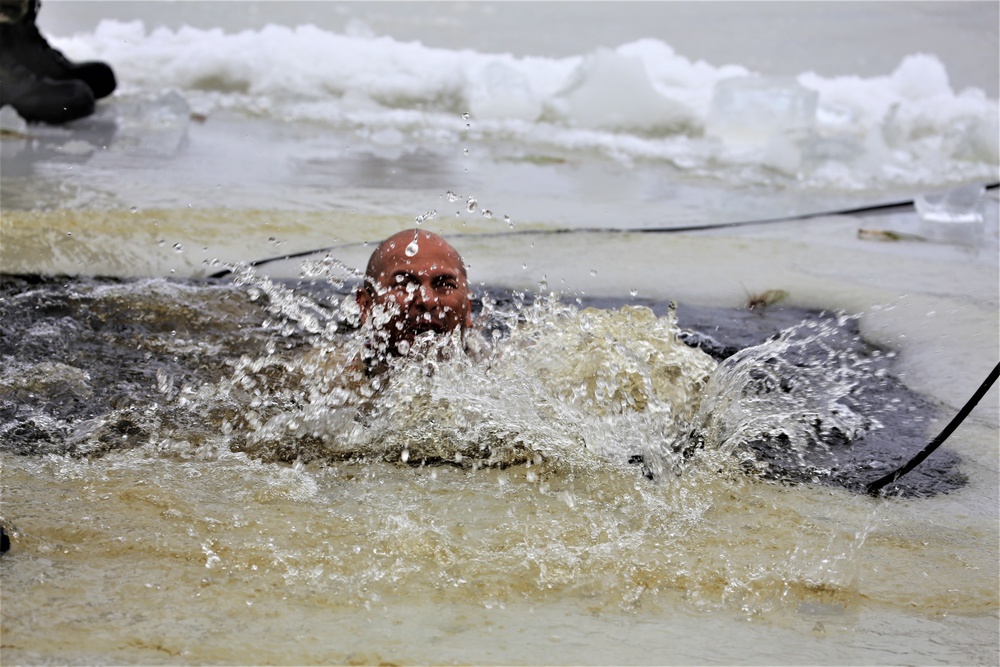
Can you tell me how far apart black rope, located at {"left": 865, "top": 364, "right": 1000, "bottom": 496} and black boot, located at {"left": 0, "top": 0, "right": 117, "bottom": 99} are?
22.9ft

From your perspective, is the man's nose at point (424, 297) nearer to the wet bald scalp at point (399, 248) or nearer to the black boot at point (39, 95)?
the wet bald scalp at point (399, 248)

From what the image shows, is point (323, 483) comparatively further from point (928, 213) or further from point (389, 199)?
point (928, 213)

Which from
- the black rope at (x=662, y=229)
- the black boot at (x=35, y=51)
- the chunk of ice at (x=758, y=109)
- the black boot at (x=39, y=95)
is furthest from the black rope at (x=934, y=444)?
the black boot at (x=35, y=51)

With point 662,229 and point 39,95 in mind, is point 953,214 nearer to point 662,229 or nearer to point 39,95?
point 662,229

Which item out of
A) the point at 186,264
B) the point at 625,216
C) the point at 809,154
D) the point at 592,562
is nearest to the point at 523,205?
the point at 625,216

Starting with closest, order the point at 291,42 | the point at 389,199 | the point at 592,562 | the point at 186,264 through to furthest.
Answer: the point at 592,562
the point at 186,264
the point at 389,199
the point at 291,42

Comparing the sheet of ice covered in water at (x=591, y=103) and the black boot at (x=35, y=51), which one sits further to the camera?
the sheet of ice covered in water at (x=591, y=103)

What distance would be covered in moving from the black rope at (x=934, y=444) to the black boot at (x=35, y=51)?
699cm

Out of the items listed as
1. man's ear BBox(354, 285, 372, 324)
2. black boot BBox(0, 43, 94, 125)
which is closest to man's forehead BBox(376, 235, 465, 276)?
man's ear BBox(354, 285, 372, 324)

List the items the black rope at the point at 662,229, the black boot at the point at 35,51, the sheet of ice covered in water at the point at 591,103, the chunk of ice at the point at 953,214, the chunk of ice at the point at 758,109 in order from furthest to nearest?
the chunk of ice at the point at 758,109 → the sheet of ice covered in water at the point at 591,103 → the black boot at the point at 35,51 → the chunk of ice at the point at 953,214 → the black rope at the point at 662,229

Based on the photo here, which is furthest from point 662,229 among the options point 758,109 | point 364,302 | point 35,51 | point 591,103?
point 35,51

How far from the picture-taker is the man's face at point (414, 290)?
253 centimetres

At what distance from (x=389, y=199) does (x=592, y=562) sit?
141 inches

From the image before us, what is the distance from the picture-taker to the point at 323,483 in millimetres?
2006
